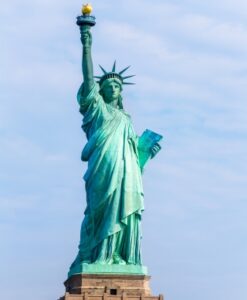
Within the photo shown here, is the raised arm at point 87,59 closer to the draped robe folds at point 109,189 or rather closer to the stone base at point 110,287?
the draped robe folds at point 109,189

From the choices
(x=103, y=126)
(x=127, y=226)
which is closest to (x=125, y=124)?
(x=103, y=126)

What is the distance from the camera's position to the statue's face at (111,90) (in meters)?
43.1

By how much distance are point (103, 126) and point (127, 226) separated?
3732 millimetres

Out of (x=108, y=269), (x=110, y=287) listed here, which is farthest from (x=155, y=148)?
(x=110, y=287)

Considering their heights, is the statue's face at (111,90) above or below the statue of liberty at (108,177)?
above

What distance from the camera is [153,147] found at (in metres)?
43.5

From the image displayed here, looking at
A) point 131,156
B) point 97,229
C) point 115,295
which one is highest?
point 131,156

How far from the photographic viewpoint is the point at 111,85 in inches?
1697

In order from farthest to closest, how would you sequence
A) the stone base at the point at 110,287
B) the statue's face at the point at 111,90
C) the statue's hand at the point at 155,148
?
the statue's hand at the point at 155,148 < the statue's face at the point at 111,90 < the stone base at the point at 110,287

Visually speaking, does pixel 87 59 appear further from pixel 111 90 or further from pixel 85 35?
pixel 111 90

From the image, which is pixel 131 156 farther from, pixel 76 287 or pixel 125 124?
pixel 76 287

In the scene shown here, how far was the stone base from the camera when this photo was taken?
39969mm

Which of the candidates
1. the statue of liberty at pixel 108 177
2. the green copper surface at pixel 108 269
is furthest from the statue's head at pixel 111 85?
the green copper surface at pixel 108 269

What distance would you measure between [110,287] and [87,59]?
8.24m
